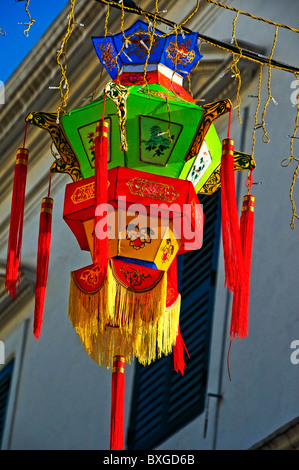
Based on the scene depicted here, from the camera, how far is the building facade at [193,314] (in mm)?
8852

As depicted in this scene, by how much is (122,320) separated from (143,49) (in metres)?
1.51

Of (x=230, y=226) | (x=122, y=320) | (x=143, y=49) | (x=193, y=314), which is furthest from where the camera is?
(x=193, y=314)

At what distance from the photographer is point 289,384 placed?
8531 millimetres

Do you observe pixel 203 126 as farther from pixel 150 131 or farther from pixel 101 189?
pixel 101 189

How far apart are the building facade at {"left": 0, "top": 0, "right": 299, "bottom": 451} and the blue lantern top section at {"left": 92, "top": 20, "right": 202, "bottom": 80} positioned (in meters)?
0.26

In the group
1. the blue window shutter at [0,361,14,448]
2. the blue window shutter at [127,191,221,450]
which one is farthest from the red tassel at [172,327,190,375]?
the blue window shutter at [0,361,14,448]

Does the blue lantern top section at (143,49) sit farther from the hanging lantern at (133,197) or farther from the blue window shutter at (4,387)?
the blue window shutter at (4,387)

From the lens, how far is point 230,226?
6.99m

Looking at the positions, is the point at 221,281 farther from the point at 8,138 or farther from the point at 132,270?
the point at 8,138

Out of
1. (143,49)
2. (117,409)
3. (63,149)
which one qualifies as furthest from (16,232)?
(143,49)

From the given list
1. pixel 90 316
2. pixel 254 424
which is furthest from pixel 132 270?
pixel 254 424

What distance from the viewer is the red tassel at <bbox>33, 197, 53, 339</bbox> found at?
731cm

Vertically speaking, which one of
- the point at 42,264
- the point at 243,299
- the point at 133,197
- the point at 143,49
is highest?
the point at 143,49

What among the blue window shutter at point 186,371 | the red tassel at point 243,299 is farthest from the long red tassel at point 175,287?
the blue window shutter at point 186,371
